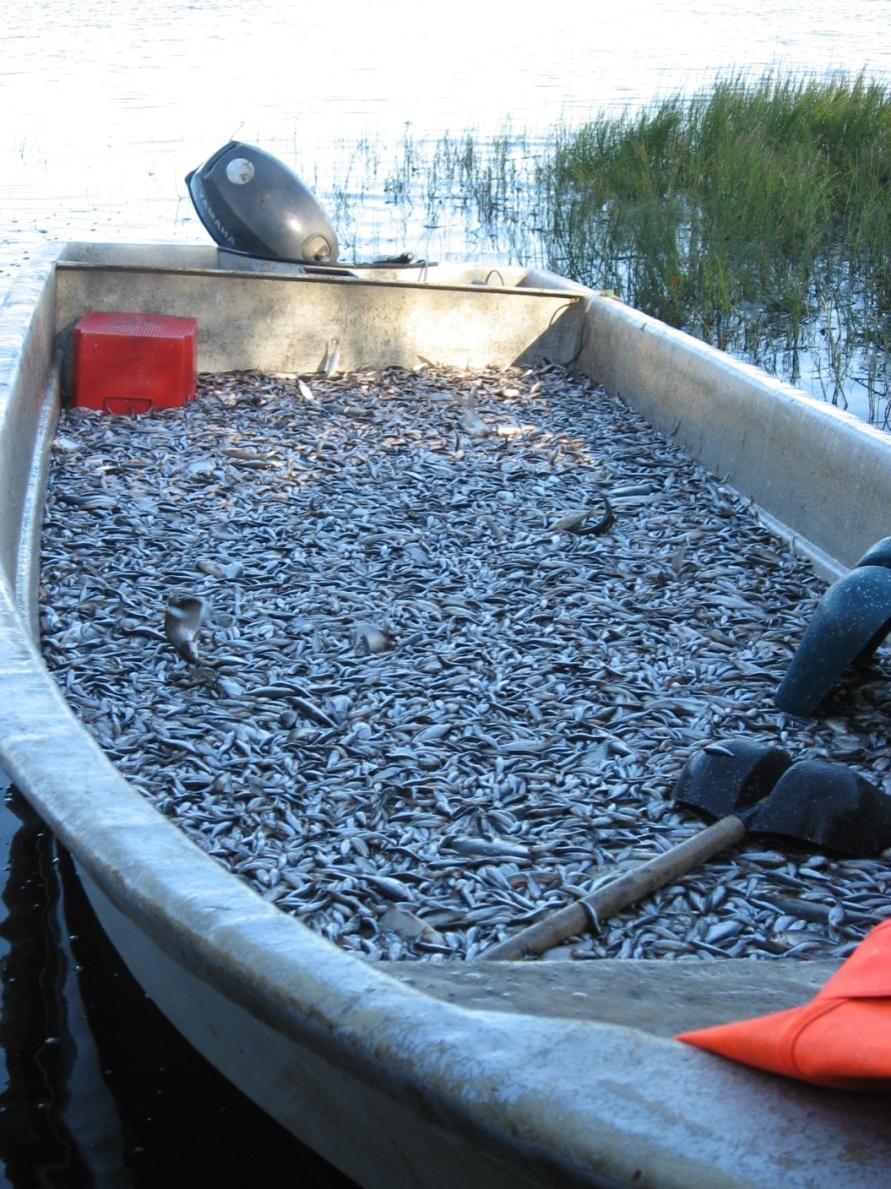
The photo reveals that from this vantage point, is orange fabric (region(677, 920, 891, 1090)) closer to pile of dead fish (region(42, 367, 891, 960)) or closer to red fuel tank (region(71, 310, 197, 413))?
pile of dead fish (region(42, 367, 891, 960))

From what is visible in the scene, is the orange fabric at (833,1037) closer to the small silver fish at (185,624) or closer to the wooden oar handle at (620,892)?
the wooden oar handle at (620,892)

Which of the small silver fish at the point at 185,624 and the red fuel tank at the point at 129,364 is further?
the red fuel tank at the point at 129,364

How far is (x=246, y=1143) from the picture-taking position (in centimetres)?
238

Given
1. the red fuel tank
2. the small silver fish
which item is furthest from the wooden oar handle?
the red fuel tank

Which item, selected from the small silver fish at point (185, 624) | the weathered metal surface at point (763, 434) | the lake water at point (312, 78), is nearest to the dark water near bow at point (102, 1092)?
A: the small silver fish at point (185, 624)

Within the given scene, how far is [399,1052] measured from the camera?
136 centimetres

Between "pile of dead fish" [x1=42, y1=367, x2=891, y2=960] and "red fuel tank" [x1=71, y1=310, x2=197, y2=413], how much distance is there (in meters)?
0.16

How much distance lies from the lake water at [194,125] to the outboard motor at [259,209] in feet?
11.2

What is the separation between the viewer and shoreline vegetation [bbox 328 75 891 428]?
771 centimetres

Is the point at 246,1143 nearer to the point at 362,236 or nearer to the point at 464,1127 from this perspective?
the point at 464,1127

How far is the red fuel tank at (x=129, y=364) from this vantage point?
546 cm

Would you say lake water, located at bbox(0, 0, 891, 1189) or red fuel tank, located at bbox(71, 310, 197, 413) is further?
red fuel tank, located at bbox(71, 310, 197, 413)

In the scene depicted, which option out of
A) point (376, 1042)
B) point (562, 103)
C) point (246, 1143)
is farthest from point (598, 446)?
point (562, 103)

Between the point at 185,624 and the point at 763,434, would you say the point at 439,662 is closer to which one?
the point at 185,624
